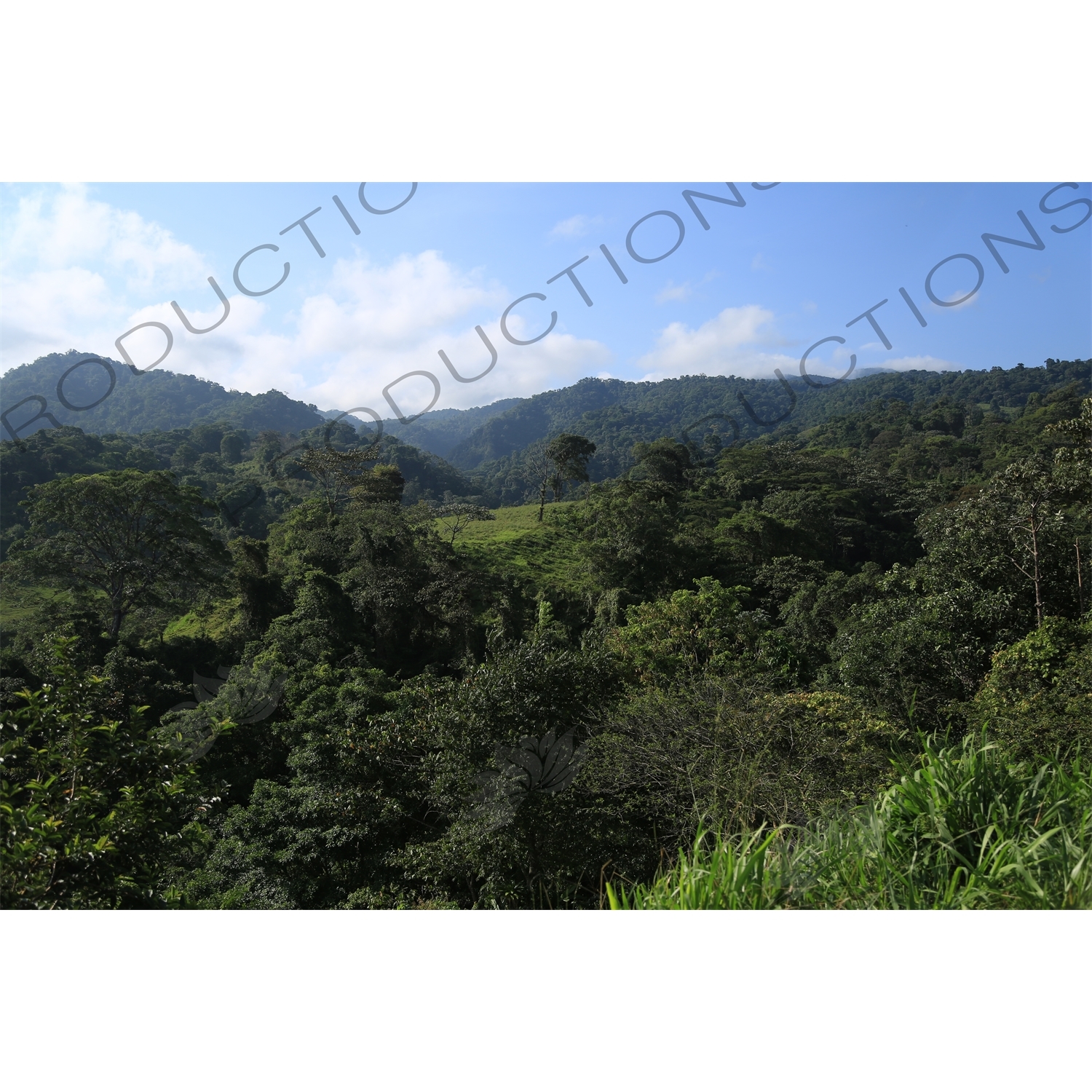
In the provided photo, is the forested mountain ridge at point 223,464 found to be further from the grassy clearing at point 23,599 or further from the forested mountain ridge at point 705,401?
the forested mountain ridge at point 705,401

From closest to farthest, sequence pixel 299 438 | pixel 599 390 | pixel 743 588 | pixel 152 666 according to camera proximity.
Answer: pixel 152 666, pixel 743 588, pixel 299 438, pixel 599 390

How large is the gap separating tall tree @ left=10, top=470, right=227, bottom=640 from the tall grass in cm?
1428

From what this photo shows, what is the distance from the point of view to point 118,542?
1431cm

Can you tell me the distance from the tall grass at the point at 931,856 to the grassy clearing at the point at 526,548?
1558cm

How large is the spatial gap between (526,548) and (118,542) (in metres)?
11.5

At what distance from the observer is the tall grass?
7.72 ft

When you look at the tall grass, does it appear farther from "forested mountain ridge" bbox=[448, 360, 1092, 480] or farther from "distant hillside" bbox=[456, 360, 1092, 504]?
"forested mountain ridge" bbox=[448, 360, 1092, 480]

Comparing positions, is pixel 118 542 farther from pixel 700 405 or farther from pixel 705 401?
pixel 705 401

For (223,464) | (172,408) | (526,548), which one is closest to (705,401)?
(526,548)

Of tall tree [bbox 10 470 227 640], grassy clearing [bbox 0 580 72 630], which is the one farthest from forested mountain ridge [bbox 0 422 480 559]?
grassy clearing [bbox 0 580 72 630]

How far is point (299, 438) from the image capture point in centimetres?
3194

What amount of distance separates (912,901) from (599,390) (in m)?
51.9

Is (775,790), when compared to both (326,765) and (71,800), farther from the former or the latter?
(326,765)

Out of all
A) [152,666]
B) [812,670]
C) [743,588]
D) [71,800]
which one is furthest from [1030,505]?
A: [152,666]
